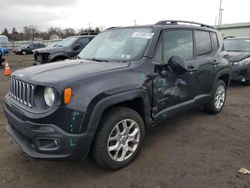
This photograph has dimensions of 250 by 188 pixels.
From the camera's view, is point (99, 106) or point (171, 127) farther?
point (171, 127)

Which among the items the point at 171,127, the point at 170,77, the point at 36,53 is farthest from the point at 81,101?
the point at 36,53

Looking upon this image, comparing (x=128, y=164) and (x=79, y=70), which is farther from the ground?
(x=79, y=70)

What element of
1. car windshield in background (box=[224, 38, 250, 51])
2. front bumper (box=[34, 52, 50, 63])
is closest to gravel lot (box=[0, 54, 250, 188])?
car windshield in background (box=[224, 38, 250, 51])

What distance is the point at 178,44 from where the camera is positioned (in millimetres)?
4047

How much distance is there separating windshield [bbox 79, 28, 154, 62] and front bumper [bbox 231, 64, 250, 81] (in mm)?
5541

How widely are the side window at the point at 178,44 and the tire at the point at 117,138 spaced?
113 cm

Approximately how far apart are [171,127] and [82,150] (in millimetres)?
2375

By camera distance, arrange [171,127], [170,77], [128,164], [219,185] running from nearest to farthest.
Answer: [219,185] → [128,164] → [170,77] → [171,127]

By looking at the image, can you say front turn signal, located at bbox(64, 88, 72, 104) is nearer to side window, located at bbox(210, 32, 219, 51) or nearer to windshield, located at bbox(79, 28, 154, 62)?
windshield, located at bbox(79, 28, 154, 62)

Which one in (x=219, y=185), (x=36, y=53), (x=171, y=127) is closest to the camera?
(x=219, y=185)

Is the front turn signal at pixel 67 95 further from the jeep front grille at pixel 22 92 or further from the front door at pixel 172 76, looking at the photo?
the front door at pixel 172 76

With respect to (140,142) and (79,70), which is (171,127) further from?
(79,70)

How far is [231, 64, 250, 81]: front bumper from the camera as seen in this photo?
8.17m

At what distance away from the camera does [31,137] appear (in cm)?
269
